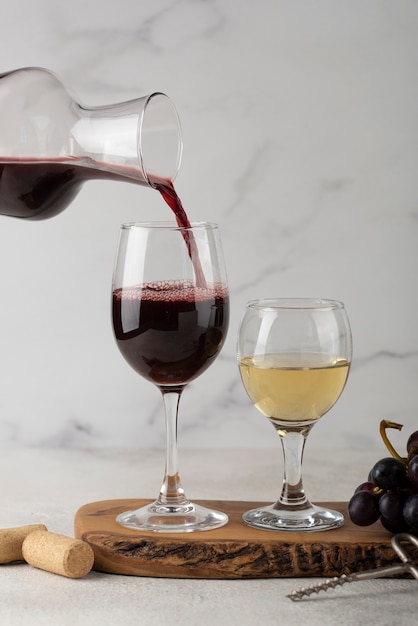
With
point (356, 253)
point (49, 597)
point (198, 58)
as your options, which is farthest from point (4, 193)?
point (356, 253)

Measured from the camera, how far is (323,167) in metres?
2.11

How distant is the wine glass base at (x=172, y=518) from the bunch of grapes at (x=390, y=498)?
186mm

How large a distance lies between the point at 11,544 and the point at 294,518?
37 centimetres

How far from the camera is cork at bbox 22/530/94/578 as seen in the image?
51.3 inches

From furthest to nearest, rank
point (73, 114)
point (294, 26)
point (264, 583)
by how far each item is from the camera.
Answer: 1. point (294, 26)
2. point (73, 114)
3. point (264, 583)

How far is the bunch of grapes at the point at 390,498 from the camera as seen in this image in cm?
132

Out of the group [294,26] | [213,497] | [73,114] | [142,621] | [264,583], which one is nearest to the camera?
[142,621]

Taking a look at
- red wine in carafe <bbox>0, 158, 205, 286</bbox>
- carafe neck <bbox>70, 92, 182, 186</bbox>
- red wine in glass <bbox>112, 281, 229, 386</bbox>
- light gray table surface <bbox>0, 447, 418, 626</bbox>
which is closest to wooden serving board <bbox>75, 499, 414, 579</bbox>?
light gray table surface <bbox>0, 447, 418, 626</bbox>

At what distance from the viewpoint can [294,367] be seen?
1.35m

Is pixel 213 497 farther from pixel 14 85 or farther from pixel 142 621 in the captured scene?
pixel 14 85

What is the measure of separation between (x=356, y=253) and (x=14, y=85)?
920mm

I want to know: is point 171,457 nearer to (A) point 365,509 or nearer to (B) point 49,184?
(A) point 365,509

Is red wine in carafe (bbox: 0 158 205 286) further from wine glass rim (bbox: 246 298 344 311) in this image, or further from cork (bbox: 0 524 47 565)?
cork (bbox: 0 524 47 565)

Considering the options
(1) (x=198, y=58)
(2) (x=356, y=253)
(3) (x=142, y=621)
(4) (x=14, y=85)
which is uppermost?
(1) (x=198, y=58)
